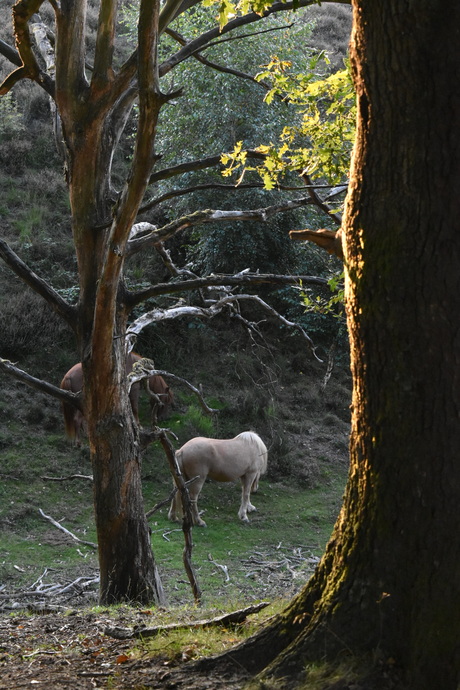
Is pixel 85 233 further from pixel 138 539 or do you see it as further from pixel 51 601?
pixel 51 601

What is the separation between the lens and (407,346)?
3.02 meters

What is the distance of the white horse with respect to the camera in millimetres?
12758

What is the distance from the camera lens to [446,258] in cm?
298

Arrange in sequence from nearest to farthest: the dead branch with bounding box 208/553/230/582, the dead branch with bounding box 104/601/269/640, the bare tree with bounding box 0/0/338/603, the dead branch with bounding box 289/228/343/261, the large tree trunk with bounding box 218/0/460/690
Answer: the large tree trunk with bounding box 218/0/460/690 → the dead branch with bounding box 289/228/343/261 → the dead branch with bounding box 104/601/269/640 → the bare tree with bounding box 0/0/338/603 → the dead branch with bounding box 208/553/230/582

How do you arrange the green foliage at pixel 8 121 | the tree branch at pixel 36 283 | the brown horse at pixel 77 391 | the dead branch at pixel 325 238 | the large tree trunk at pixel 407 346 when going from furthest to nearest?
the green foliage at pixel 8 121 → the brown horse at pixel 77 391 → the tree branch at pixel 36 283 → the dead branch at pixel 325 238 → the large tree trunk at pixel 407 346

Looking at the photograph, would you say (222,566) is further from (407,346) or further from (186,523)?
(407,346)

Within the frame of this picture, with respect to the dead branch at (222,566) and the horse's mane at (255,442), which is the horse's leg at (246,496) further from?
the dead branch at (222,566)

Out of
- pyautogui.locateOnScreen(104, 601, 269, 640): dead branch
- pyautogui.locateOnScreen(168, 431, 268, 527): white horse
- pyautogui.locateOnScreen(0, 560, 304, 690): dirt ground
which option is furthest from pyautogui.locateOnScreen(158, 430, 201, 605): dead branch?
pyautogui.locateOnScreen(168, 431, 268, 527): white horse

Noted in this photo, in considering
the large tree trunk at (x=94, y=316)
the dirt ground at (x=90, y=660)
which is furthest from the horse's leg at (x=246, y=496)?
the dirt ground at (x=90, y=660)

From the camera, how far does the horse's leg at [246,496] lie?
12.9 meters

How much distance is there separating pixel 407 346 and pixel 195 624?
7.03 feet

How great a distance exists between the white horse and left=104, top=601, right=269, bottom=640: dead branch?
8.07 metres

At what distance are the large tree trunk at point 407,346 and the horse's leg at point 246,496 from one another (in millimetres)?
9831

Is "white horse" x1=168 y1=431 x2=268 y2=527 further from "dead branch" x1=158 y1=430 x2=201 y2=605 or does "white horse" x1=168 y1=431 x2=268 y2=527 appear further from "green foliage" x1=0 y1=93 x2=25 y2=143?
"green foliage" x1=0 y1=93 x2=25 y2=143
